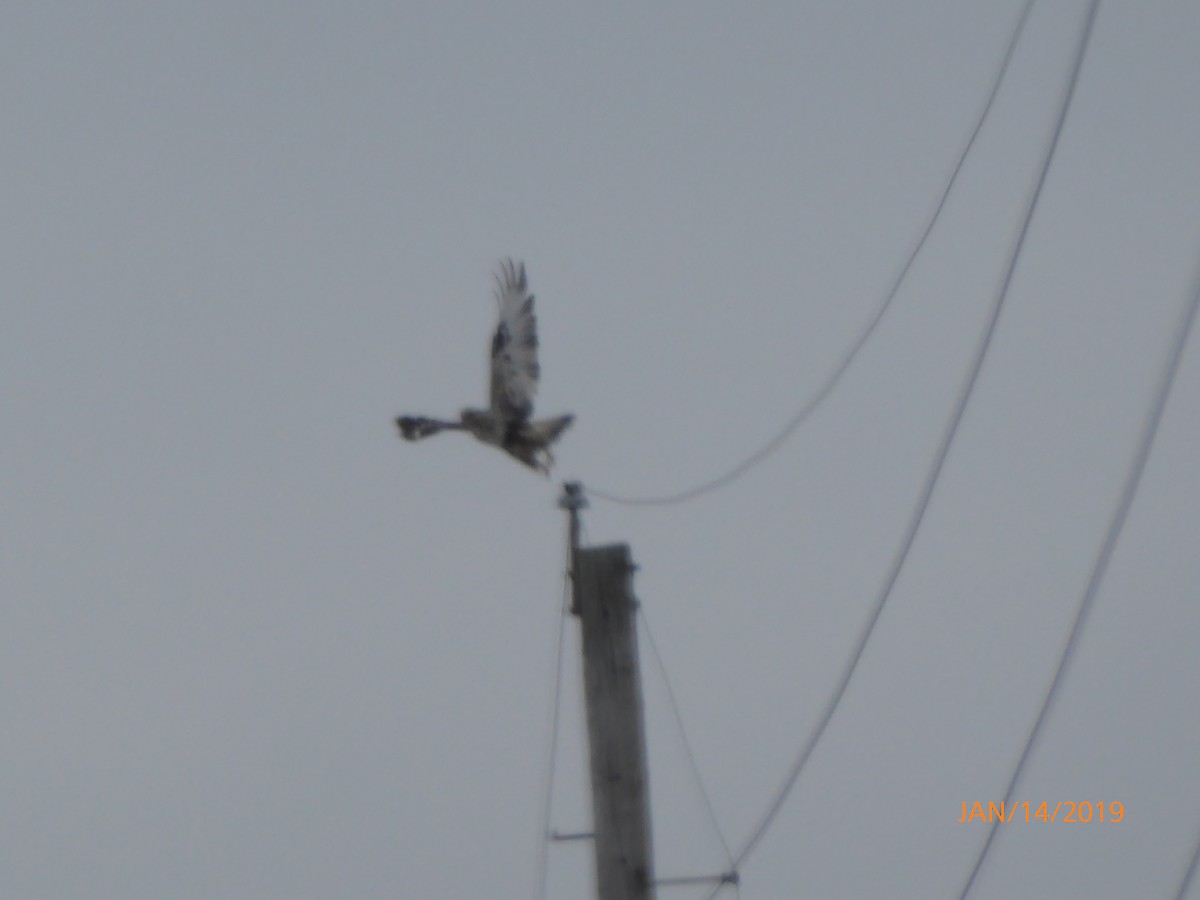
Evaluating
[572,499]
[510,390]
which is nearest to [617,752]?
[572,499]

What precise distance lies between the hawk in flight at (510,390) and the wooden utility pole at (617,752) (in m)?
2.85

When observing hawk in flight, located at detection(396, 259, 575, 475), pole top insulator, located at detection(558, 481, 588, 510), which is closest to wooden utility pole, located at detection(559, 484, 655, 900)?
pole top insulator, located at detection(558, 481, 588, 510)

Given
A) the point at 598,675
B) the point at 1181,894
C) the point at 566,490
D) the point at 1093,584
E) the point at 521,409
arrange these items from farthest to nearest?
the point at 521,409
the point at 566,490
the point at 598,675
the point at 1093,584
the point at 1181,894

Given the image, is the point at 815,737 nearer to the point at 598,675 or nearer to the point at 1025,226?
the point at 598,675

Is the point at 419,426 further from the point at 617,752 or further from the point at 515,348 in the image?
the point at 617,752

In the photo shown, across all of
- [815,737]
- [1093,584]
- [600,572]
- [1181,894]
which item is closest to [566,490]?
[600,572]

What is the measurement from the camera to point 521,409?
13195 mm

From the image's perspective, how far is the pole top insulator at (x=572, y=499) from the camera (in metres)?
10.2

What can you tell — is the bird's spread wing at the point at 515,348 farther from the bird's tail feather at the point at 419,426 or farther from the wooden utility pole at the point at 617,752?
the wooden utility pole at the point at 617,752

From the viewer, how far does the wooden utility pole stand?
9.50 meters

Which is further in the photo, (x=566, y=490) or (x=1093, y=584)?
(x=566, y=490)

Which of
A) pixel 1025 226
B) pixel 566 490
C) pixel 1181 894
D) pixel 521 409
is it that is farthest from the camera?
pixel 521 409

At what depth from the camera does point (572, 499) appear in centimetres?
1023

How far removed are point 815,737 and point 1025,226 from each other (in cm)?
245
